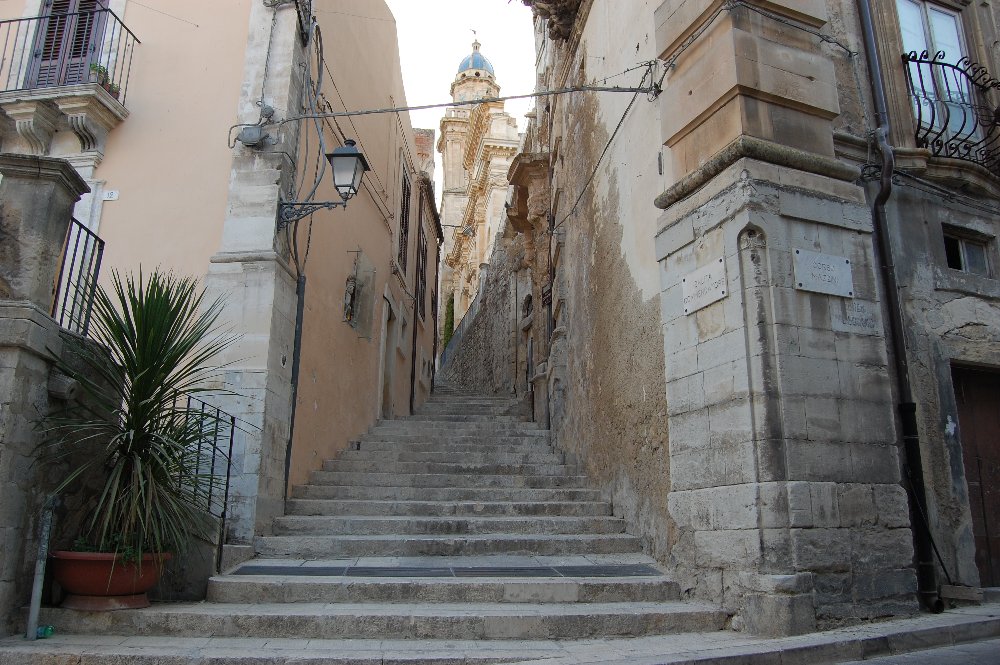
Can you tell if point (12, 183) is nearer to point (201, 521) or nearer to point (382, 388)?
point (201, 521)

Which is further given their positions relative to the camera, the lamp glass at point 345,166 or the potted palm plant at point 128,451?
the lamp glass at point 345,166

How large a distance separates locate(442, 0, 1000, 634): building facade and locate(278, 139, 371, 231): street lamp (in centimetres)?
258

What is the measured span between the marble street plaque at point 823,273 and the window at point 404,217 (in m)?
9.14

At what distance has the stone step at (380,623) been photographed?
419cm

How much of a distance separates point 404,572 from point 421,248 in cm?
1220

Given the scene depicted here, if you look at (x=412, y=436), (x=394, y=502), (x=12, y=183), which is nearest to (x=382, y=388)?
(x=412, y=436)

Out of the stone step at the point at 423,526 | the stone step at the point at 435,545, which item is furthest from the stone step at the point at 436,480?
the stone step at the point at 435,545

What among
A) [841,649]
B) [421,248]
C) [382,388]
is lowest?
[841,649]

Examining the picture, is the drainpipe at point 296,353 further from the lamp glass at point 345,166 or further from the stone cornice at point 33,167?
the stone cornice at point 33,167

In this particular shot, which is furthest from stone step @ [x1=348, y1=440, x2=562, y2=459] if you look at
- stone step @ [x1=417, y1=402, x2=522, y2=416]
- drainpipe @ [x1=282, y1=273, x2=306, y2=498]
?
stone step @ [x1=417, y1=402, x2=522, y2=416]

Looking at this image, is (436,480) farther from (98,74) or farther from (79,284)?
(98,74)

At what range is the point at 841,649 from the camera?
375 cm

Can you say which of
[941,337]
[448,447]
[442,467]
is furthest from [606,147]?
[448,447]

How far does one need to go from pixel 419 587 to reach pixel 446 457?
3645 millimetres
